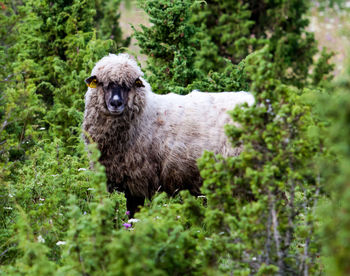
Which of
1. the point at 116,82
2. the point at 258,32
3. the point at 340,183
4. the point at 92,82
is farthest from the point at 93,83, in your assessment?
the point at 258,32

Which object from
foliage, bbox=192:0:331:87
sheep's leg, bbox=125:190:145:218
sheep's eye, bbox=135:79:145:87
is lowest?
sheep's leg, bbox=125:190:145:218

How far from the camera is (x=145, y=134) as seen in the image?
16.4 feet

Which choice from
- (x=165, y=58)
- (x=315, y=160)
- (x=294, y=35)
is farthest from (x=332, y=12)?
(x=315, y=160)

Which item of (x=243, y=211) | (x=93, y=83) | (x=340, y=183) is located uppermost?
(x=93, y=83)

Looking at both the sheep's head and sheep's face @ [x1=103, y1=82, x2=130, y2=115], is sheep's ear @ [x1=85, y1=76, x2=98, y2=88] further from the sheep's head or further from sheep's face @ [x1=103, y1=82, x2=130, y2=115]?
sheep's face @ [x1=103, y1=82, x2=130, y2=115]

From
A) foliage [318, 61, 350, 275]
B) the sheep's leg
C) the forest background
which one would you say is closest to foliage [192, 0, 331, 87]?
the sheep's leg

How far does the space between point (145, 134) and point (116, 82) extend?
67 centimetres

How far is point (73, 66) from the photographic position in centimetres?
779

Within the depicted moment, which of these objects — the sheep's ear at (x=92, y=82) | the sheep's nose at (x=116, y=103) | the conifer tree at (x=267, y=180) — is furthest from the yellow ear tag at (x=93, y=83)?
the conifer tree at (x=267, y=180)

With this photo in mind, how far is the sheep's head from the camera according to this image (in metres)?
4.78

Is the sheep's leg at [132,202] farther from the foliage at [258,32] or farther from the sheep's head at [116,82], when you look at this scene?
the foliage at [258,32]

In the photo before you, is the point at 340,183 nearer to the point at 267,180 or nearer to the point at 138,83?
the point at 267,180

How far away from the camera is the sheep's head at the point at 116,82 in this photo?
4.78m

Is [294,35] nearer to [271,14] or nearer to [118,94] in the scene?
[271,14]
